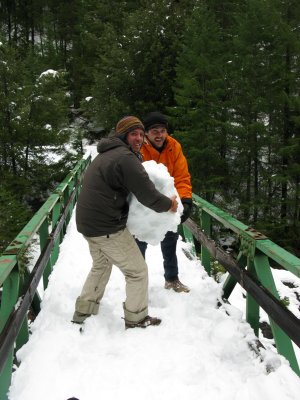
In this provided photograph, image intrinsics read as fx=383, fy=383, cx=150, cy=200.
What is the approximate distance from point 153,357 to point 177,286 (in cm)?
151

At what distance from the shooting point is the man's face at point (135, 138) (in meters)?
3.63

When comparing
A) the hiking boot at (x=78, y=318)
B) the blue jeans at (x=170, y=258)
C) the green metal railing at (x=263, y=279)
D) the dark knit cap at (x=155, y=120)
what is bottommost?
the hiking boot at (x=78, y=318)

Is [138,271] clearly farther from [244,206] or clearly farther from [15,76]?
[15,76]

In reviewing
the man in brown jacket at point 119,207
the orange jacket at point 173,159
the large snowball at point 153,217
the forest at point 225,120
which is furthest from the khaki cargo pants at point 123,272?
the forest at point 225,120

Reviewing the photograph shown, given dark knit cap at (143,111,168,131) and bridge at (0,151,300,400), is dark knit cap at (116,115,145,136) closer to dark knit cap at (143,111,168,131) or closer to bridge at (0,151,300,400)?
dark knit cap at (143,111,168,131)

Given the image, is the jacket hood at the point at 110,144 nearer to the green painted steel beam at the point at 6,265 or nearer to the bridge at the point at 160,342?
the bridge at the point at 160,342

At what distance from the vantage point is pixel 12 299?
3.05 meters

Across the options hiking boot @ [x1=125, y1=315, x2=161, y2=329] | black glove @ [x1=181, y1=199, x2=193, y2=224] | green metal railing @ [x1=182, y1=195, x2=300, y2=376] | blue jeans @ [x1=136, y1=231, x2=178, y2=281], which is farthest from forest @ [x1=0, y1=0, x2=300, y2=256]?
green metal railing @ [x1=182, y1=195, x2=300, y2=376]

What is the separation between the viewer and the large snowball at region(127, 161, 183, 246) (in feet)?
12.5

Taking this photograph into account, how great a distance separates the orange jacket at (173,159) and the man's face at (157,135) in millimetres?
69

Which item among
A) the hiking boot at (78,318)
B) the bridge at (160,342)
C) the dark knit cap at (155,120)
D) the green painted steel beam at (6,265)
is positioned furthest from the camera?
the dark knit cap at (155,120)

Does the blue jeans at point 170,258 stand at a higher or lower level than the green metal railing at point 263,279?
lower

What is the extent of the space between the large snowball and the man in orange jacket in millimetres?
579

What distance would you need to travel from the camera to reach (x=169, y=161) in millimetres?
4648
